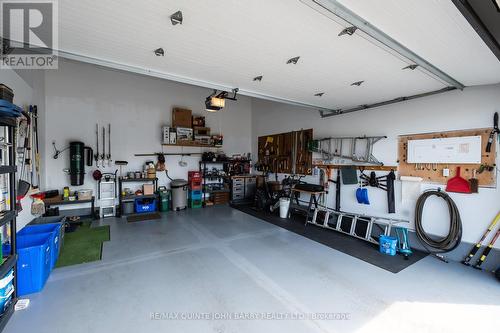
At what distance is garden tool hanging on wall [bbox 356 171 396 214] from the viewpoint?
4109 millimetres

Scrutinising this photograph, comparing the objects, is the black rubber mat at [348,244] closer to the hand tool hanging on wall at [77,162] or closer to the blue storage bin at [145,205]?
the blue storage bin at [145,205]

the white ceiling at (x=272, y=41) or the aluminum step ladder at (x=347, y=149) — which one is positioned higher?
the white ceiling at (x=272, y=41)

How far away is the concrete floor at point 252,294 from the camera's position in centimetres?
200

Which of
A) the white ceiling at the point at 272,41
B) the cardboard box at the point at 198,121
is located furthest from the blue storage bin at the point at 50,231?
the cardboard box at the point at 198,121

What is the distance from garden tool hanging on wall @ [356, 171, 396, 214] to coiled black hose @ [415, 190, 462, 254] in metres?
0.42

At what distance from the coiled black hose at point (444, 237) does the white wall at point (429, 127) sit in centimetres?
11

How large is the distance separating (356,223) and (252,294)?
3058 millimetres

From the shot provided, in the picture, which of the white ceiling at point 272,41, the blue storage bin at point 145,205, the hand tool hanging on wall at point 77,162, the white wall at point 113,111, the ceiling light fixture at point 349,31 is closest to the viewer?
the white ceiling at point 272,41

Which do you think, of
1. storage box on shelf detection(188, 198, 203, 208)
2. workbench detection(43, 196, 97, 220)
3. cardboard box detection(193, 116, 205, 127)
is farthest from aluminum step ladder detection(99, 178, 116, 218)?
cardboard box detection(193, 116, 205, 127)

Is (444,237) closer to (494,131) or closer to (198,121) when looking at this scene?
(494,131)

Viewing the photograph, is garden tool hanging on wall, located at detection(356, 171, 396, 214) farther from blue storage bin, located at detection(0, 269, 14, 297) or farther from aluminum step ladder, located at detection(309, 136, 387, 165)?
blue storage bin, located at detection(0, 269, 14, 297)

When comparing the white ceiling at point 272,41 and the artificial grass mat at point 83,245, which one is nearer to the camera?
the white ceiling at point 272,41

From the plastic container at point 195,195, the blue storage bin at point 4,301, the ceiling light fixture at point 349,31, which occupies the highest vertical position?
the ceiling light fixture at point 349,31

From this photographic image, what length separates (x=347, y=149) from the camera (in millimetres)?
4914
